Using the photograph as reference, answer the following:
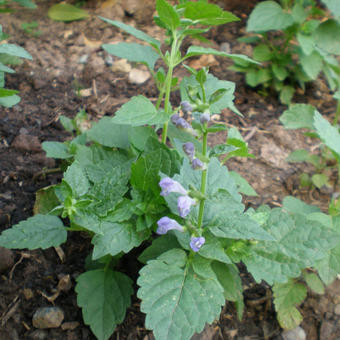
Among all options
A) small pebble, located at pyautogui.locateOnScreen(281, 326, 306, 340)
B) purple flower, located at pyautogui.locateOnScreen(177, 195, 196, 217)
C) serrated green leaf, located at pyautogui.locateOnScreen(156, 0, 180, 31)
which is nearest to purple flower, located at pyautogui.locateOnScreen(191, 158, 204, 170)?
purple flower, located at pyautogui.locateOnScreen(177, 195, 196, 217)

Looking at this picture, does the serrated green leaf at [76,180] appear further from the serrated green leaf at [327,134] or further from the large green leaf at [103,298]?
the serrated green leaf at [327,134]

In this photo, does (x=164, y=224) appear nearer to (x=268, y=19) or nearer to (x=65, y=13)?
(x=268, y=19)

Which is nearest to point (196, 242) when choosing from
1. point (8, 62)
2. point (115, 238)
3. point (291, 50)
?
point (115, 238)

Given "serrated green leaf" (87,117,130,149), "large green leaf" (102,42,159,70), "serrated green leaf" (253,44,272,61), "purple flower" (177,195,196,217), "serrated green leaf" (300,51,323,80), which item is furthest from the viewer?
"serrated green leaf" (253,44,272,61)

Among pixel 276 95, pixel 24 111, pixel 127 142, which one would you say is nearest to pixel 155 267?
pixel 127 142

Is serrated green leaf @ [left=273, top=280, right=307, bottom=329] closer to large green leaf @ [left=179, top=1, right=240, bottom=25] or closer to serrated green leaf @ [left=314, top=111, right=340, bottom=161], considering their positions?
serrated green leaf @ [left=314, top=111, right=340, bottom=161]

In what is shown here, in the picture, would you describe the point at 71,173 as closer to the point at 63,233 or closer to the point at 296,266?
the point at 63,233
